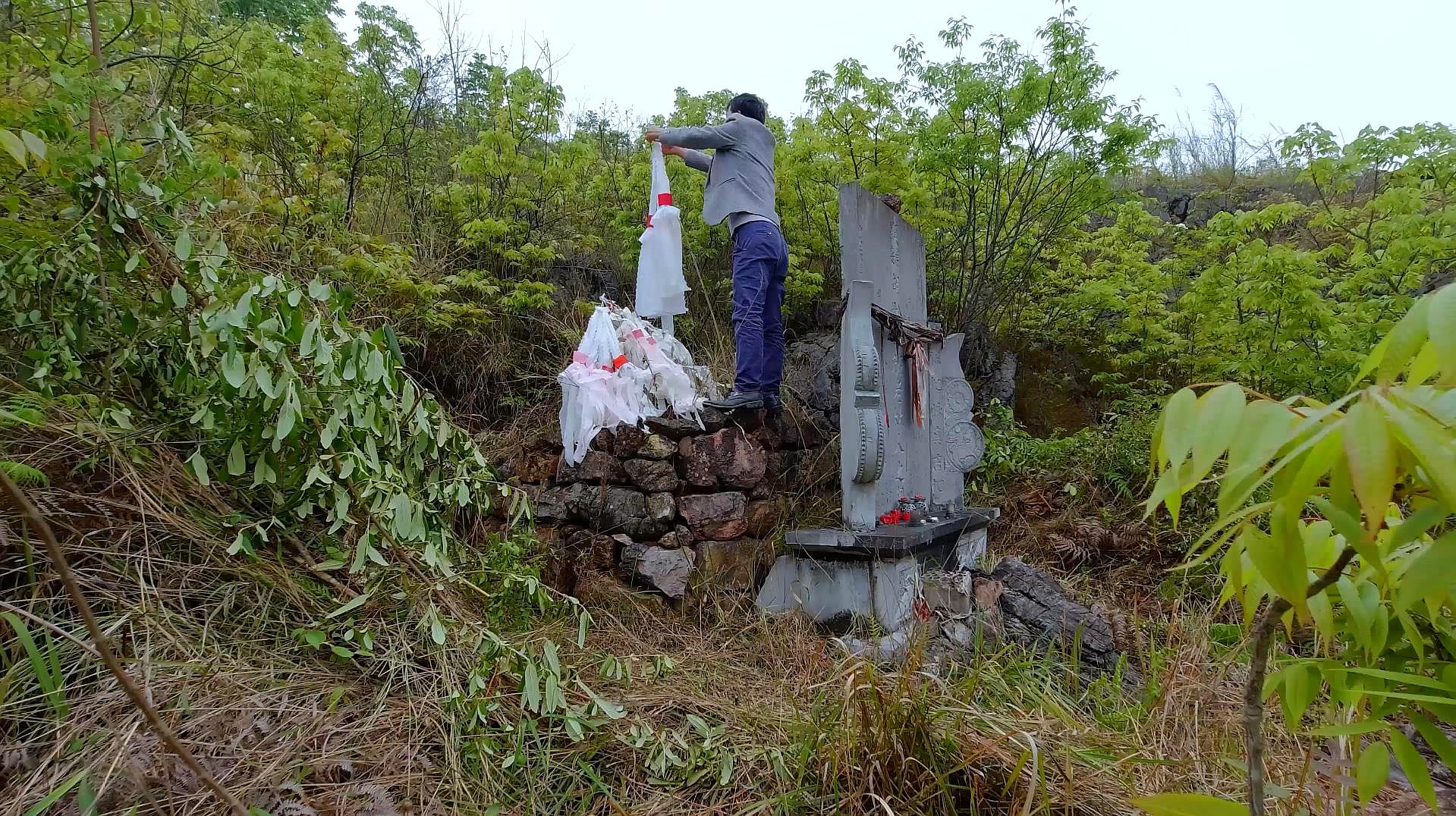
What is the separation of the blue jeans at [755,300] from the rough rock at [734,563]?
2.92 ft

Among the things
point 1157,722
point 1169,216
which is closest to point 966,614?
point 1157,722

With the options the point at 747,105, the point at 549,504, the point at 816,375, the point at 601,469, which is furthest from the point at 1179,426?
the point at 816,375

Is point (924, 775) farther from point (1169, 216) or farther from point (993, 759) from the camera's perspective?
point (1169, 216)

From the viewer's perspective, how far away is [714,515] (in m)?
4.01

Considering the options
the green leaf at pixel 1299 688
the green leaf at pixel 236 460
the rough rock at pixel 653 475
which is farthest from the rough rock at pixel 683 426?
the green leaf at pixel 1299 688

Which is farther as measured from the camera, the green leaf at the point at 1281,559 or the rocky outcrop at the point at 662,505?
the rocky outcrop at the point at 662,505

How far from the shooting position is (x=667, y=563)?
12.7 feet

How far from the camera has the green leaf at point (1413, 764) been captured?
778 mm

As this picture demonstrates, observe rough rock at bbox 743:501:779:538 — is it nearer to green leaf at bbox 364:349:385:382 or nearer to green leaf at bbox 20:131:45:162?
green leaf at bbox 364:349:385:382

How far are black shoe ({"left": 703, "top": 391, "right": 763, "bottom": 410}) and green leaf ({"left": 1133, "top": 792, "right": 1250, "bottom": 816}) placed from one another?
3316 mm

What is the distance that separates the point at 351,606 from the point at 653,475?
2.06 m

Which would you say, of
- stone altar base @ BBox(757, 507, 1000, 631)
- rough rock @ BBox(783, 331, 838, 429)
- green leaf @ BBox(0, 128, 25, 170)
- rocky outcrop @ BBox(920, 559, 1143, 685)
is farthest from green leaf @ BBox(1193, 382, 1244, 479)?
rough rock @ BBox(783, 331, 838, 429)

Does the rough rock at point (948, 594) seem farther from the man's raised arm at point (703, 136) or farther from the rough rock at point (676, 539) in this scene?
the man's raised arm at point (703, 136)

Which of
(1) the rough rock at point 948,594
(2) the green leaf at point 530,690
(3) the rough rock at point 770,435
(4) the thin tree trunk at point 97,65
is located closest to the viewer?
(4) the thin tree trunk at point 97,65
